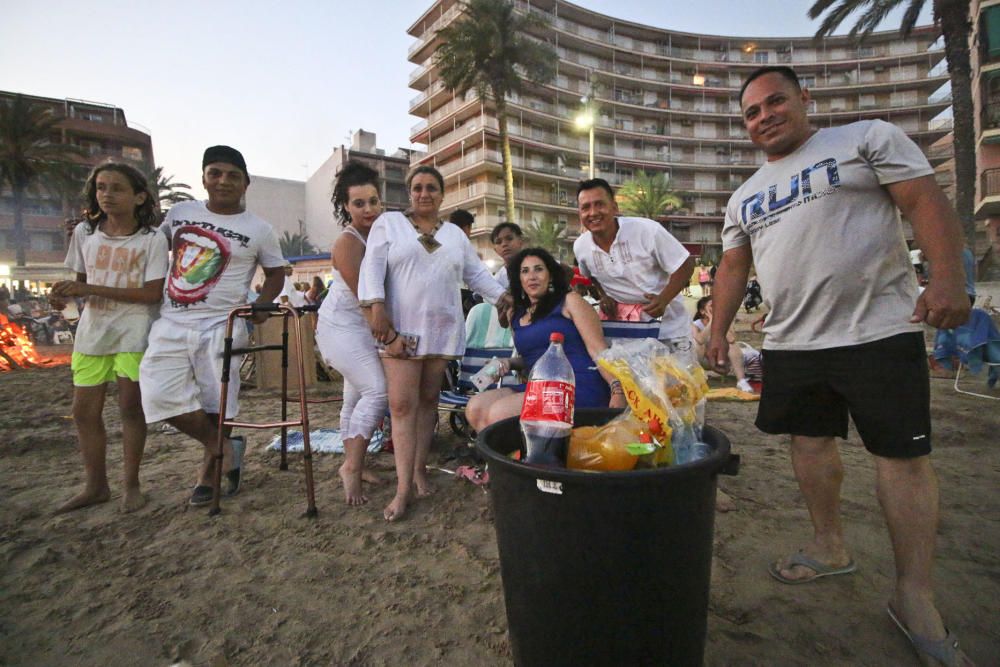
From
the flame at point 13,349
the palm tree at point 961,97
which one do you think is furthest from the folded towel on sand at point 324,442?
the palm tree at point 961,97

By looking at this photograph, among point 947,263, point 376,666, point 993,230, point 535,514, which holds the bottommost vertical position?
point 376,666

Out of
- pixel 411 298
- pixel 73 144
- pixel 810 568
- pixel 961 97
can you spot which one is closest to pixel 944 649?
pixel 810 568

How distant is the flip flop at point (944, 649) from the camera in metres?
1.53

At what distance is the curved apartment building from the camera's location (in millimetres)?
41906

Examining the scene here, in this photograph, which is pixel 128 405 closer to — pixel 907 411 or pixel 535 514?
pixel 535 514

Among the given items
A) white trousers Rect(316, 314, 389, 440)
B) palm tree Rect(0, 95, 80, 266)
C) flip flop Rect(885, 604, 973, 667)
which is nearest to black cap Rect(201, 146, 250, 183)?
white trousers Rect(316, 314, 389, 440)

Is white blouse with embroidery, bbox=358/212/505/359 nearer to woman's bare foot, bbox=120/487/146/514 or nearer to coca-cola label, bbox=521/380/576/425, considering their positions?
coca-cola label, bbox=521/380/576/425

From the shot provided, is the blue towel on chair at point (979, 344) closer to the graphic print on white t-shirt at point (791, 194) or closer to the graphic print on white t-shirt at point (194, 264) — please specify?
the graphic print on white t-shirt at point (791, 194)

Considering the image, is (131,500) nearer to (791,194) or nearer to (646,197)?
(791,194)

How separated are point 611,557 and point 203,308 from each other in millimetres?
2917

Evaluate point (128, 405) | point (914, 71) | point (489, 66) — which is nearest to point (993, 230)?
point (489, 66)

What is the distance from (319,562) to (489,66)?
28.6m

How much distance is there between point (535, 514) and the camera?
1258 millimetres

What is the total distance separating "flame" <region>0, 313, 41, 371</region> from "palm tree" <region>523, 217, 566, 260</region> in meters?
31.8
